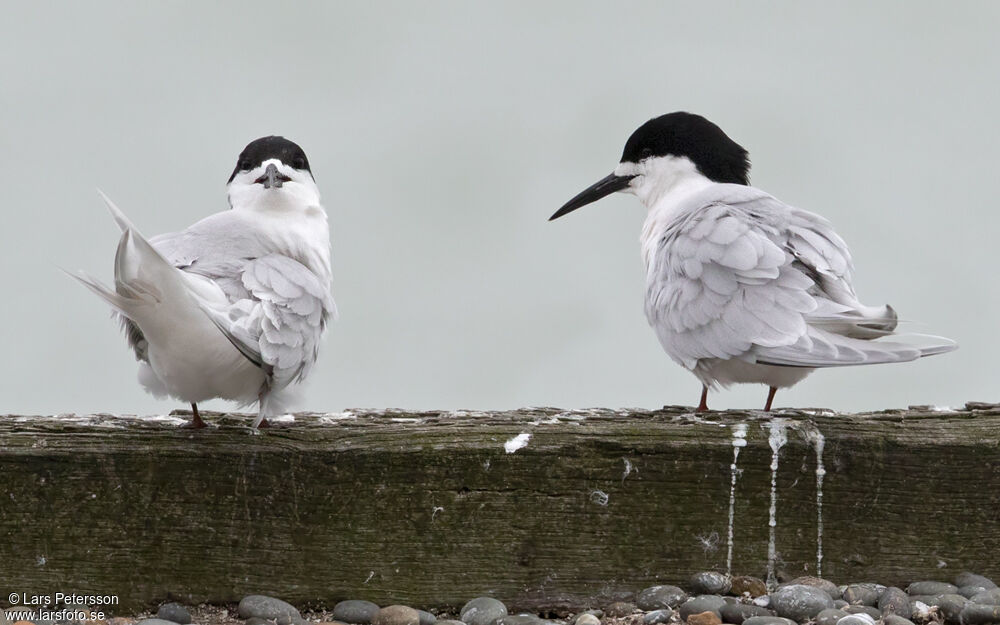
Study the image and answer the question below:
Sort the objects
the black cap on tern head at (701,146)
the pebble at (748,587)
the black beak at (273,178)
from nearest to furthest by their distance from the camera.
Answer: the pebble at (748,587) → the black beak at (273,178) → the black cap on tern head at (701,146)

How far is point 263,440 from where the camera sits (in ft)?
10.9

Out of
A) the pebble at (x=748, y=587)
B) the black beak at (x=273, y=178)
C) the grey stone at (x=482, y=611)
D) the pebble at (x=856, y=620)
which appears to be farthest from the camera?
the black beak at (x=273, y=178)

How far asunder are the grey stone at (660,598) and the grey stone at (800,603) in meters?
0.24

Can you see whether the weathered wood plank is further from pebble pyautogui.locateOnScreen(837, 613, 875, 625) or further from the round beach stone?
pebble pyautogui.locateOnScreen(837, 613, 875, 625)

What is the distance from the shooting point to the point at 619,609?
3168 mm

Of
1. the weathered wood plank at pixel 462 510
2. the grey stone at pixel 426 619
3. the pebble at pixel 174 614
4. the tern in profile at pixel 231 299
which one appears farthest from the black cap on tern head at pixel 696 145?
the pebble at pixel 174 614

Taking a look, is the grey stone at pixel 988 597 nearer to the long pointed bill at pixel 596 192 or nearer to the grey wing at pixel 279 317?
the grey wing at pixel 279 317

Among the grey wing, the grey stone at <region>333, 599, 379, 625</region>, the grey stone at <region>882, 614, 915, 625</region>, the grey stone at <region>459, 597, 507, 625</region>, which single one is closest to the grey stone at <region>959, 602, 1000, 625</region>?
the grey stone at <region>882, 614, 915, 625</region>

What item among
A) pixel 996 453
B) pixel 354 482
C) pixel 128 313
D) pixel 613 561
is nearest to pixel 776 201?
pixel 996 453

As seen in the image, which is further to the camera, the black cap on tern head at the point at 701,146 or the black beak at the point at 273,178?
the black cap on tern head at the point at 701,146

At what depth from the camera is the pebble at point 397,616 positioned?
3.12 meters

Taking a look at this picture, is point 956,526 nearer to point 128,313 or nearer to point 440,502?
point 440,502

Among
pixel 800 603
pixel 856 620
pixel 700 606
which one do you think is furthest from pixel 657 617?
pixel 856 620

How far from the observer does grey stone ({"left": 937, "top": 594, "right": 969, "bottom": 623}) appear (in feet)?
9.93
